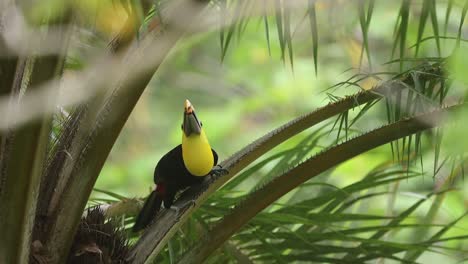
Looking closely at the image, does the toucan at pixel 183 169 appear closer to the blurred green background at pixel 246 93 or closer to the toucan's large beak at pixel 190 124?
the toucan's large beak at pixel 190 124

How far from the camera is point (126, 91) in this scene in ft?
5.00

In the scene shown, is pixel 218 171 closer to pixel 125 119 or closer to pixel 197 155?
pixel 197 155

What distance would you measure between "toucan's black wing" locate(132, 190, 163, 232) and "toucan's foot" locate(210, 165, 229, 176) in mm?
130

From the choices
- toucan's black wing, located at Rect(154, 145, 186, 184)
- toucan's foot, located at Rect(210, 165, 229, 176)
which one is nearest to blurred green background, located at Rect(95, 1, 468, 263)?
toucan's black wing, located at Rect(154, 145, 186, 184)

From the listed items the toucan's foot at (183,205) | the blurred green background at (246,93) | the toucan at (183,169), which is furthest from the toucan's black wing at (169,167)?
the blurred green background at (246,93)

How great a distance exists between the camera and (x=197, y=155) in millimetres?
1845

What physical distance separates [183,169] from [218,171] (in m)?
0.12

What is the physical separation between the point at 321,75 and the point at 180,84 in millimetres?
868

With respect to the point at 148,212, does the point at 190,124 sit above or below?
above

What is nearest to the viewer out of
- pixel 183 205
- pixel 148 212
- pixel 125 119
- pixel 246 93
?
pixel 125 119

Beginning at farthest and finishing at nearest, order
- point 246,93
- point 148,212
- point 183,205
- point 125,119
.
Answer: point 246,93
point 148,212
point 183,205
point 125,119

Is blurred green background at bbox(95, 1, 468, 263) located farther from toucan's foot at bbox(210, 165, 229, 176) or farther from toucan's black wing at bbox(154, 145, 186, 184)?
toucan's foot at bbox(210, 165, 229, 176)

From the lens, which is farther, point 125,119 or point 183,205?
point 183,205

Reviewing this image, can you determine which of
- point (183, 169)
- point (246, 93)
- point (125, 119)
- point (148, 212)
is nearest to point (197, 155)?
point (183, 169)
